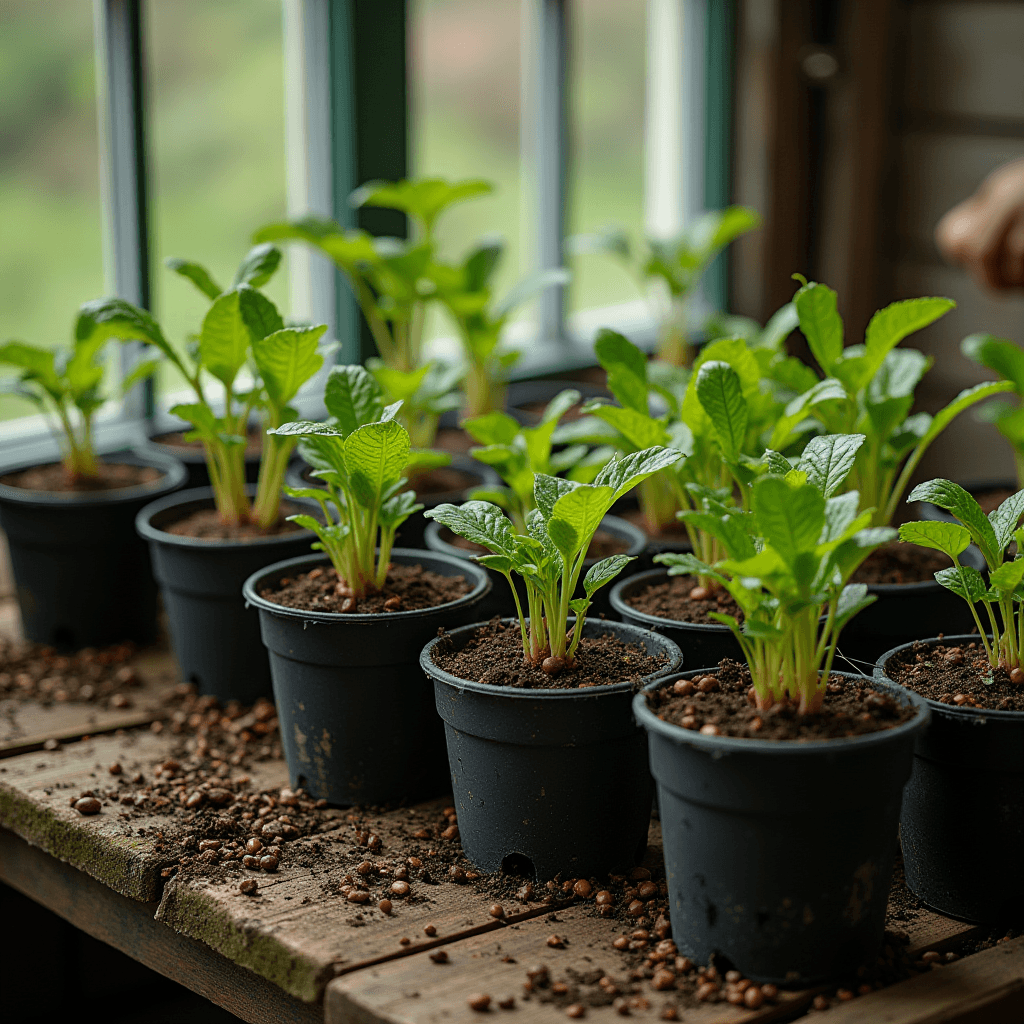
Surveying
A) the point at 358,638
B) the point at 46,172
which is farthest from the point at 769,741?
the point at 46,172

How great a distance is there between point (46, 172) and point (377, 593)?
1.44 meters

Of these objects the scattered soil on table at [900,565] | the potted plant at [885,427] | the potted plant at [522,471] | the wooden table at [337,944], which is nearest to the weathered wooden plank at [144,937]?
the wooden table at [337,944]

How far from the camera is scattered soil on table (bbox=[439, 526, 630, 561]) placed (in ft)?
6.14

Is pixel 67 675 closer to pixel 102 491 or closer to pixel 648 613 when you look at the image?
pixel 102 491

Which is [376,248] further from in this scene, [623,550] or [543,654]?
[543,654]

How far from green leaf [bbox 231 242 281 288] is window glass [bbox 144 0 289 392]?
0.71m

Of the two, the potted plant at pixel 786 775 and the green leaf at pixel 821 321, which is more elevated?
the green leaf at pixel 821 321

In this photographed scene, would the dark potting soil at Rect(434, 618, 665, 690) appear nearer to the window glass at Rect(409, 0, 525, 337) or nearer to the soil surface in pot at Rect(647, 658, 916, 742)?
the soil surface in pot at Rect(647, 658, 916, 742)

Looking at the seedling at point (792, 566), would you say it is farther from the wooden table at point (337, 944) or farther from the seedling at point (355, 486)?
the seedling at point (355, 486)

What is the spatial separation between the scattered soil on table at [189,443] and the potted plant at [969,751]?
143 centimetres

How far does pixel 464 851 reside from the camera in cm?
147

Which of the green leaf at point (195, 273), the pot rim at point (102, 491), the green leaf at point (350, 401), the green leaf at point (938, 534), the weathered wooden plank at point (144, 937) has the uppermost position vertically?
the green leaf at point (195, 273)

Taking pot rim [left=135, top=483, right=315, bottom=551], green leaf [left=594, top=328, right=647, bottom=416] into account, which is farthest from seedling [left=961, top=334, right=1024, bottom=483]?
pot rim [left=135, top=483, right=315, bottom=551]

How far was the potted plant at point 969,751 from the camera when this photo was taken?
1.27 metres
